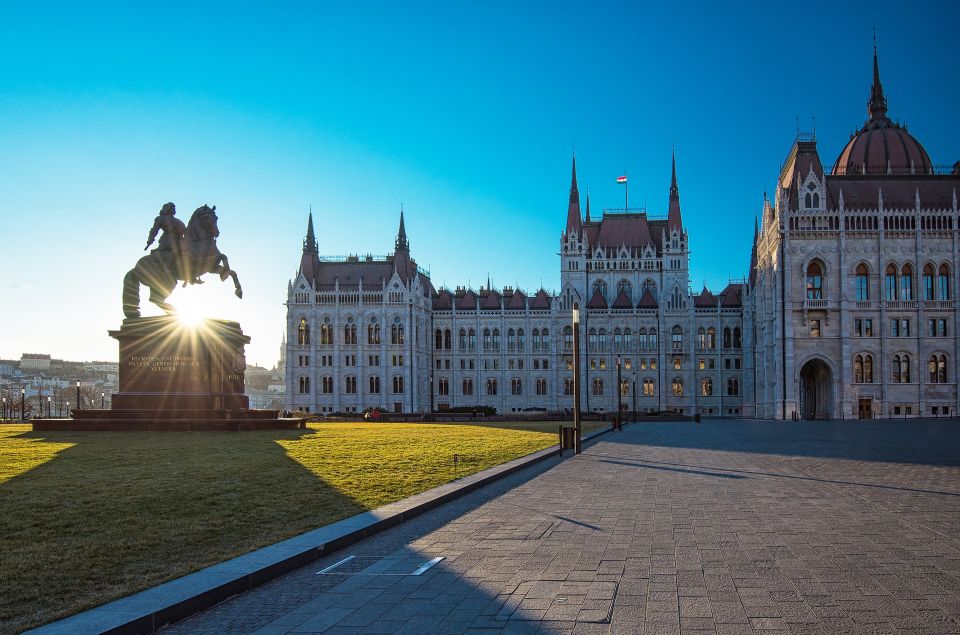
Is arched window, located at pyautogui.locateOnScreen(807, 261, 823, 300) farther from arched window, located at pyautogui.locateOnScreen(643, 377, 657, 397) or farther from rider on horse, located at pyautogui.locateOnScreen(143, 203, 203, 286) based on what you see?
rider on horse, located at pyautogui.locateOnScreen(143, 203, 203, 286)

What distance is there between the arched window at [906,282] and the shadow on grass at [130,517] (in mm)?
67433

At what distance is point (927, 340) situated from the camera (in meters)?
70.5

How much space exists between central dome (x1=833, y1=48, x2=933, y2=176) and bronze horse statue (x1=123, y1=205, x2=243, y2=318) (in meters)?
64.5

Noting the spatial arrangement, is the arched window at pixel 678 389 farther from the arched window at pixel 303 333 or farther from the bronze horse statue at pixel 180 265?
the bronze horse statue at pixel 180 265

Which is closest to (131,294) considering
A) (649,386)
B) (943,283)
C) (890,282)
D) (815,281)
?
(815,281)

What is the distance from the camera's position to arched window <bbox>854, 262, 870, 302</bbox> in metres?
71.4

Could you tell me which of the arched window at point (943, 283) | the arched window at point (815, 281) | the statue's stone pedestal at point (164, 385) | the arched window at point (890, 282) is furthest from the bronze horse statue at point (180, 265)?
the arched window at point (943, 283)

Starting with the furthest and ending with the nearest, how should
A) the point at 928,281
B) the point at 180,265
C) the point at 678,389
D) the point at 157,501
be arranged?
the point at 678,389, the point at 928,281, the point at 180,265, the point at 157,501

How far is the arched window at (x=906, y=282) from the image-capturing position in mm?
71312

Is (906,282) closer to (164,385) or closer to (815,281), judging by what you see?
(815,281)

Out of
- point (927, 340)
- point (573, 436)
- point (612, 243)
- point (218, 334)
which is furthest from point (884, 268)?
point (218, 334)

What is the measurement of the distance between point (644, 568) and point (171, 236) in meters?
29.8

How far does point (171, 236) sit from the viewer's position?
3338 cm

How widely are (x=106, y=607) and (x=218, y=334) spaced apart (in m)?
27.3
